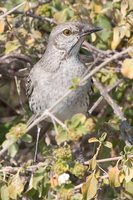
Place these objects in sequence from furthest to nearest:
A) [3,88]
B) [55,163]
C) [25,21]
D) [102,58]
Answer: [3,88], [25,21], [102,58], [55,163]

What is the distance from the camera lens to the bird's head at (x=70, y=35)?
535 cm

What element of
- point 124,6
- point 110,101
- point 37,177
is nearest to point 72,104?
point 110,101

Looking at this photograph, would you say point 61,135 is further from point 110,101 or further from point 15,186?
point 110,101

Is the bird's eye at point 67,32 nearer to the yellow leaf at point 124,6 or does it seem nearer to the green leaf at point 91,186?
the yellow leaf at point 124,6

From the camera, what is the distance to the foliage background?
4.14m

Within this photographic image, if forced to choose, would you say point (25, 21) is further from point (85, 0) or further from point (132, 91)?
point (132, 91)

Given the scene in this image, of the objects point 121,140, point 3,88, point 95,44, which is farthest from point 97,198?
point 3,88

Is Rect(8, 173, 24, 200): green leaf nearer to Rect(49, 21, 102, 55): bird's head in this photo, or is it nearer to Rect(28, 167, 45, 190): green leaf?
Rect(28, 167, 45, 190): green leaf

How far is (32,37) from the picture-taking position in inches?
227

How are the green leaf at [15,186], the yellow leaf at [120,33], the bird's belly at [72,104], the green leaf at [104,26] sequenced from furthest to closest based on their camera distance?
the green leaf at [104,26], the bird's belly at [72,104], the yellow leaf at [120,33], the green leaf at [15,186]

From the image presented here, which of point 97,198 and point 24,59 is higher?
point 24,59

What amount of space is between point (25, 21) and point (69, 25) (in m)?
0.74

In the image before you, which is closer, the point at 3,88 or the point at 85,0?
the point at 85,0

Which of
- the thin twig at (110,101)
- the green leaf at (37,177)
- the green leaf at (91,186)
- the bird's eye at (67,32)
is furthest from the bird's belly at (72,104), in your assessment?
the green leaf at (91,186)
